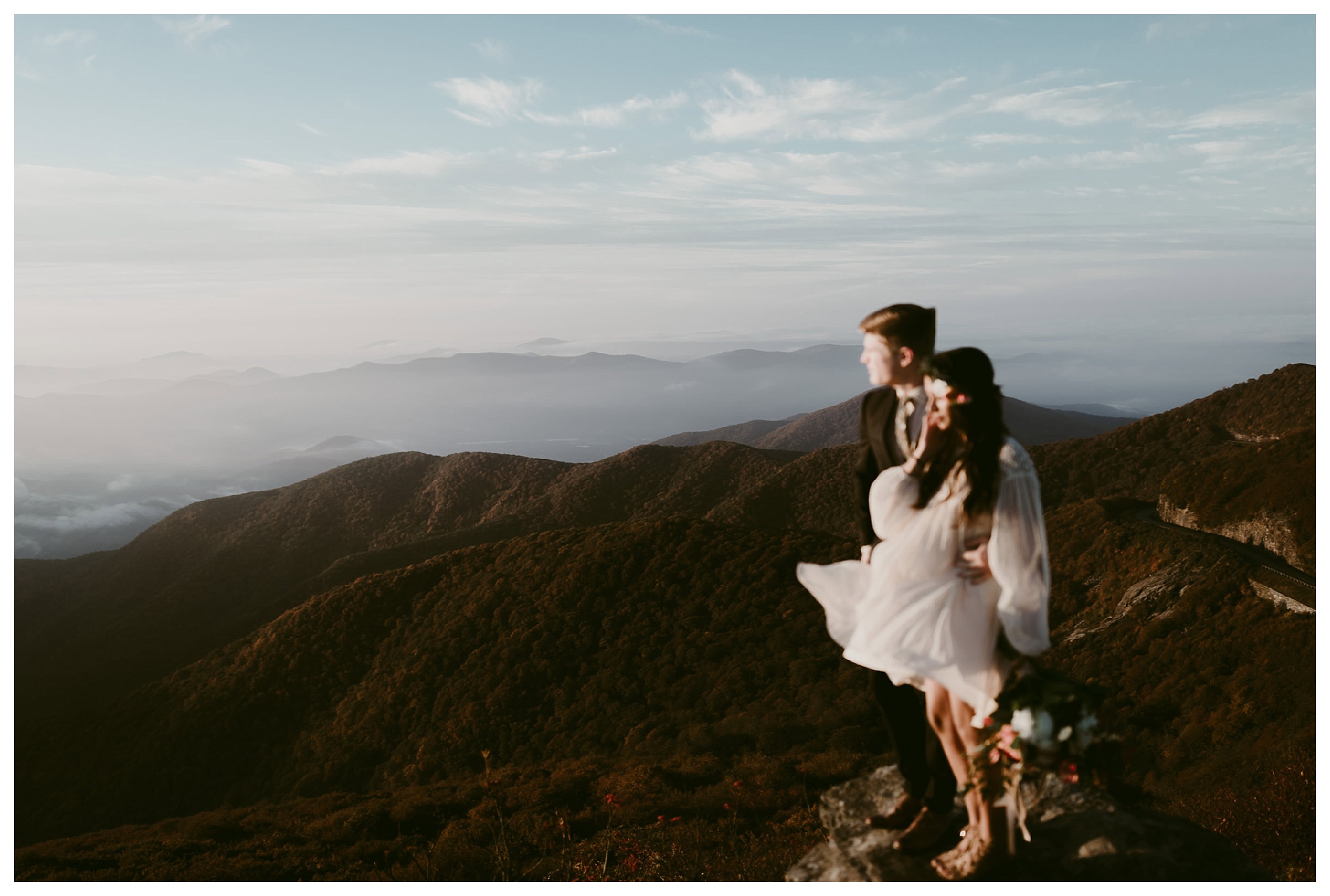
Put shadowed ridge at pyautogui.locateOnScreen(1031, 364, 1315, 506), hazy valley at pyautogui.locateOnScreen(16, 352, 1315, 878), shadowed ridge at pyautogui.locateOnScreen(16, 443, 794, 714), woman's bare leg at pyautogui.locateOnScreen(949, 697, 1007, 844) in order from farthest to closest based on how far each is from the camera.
Answer: shadowed ridge at pyautogui.locateOnScreen(16, 443, 794, 714)
shadowed ridge at pyautogui.locateOnScreen(1031, 364, 1315, 506)
hazy valley at pyautogui.locateOnScreen(16, 352, 1315, 878)
woman's bare leg at pyautogui.locateOnScreen(949, 697, 1007, 844)

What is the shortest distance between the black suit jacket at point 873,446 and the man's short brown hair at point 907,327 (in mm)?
303

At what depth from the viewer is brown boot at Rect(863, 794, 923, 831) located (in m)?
4.83

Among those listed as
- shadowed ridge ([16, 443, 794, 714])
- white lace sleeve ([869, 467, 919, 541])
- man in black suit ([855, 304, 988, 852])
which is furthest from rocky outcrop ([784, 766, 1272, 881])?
shadowed ridge ([16, 443, 794, 714])

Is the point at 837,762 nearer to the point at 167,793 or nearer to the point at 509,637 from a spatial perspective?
the point at 509,637

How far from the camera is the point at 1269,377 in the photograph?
1455 inches

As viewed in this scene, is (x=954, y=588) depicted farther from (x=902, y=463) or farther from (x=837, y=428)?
(x=837, y=428)

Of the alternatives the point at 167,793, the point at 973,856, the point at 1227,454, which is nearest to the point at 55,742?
the point at 167,793

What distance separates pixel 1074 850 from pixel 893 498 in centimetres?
256

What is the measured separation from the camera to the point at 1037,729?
3781 mm

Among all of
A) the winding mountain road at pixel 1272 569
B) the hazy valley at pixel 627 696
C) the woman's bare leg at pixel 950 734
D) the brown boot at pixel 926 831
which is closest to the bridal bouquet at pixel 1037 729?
the woman's bare leg at pixel 950 734

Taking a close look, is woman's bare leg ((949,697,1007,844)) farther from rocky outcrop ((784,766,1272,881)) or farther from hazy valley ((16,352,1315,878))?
hazy valley ((16,352,1315,878))

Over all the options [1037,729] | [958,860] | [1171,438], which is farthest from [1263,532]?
[1171,438]

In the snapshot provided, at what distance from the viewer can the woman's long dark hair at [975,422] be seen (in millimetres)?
3736

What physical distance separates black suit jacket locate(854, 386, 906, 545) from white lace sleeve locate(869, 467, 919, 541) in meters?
0.19
